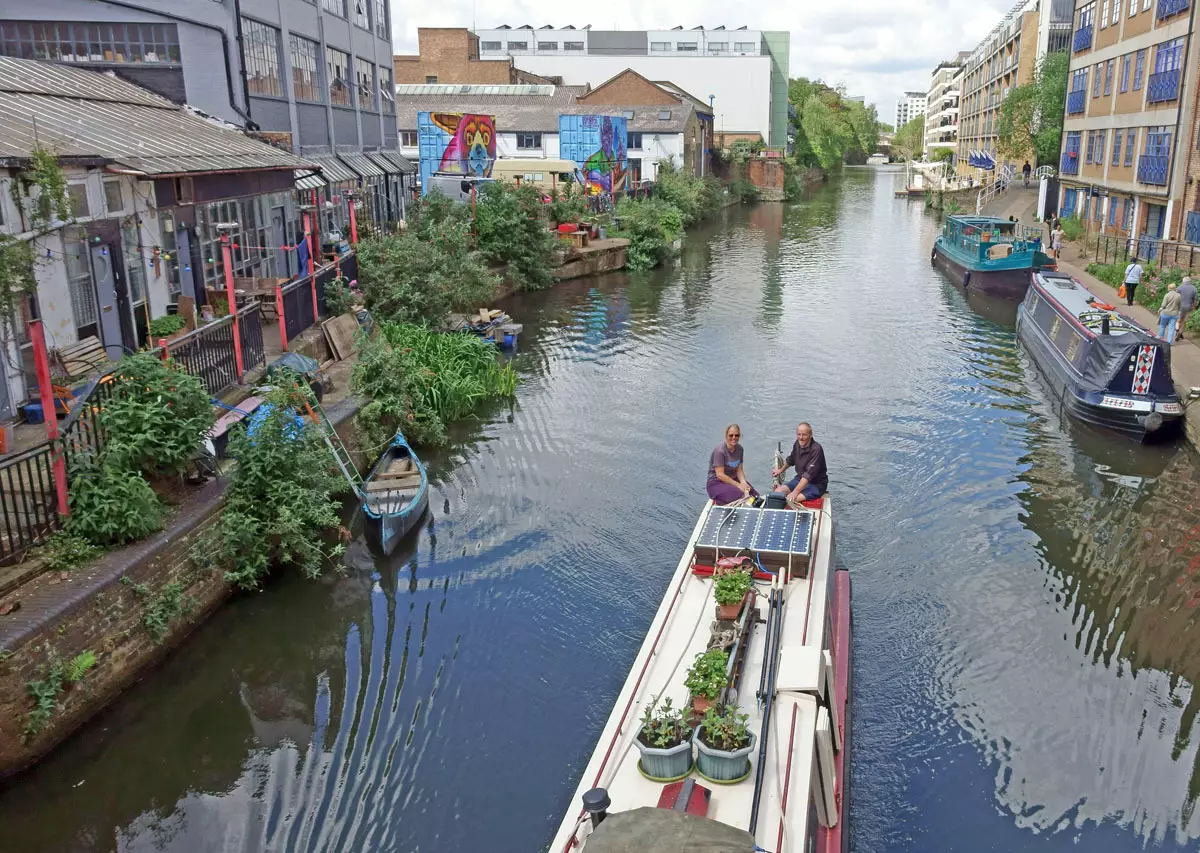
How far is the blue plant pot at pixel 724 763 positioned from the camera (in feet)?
21.5

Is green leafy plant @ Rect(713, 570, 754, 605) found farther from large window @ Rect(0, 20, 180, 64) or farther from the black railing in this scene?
large window @ Rect(0, 20, 180, 64)

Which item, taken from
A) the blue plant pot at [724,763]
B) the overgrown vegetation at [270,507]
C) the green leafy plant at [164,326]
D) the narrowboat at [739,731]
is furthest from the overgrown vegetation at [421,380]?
the blue plant pot at [724,763]

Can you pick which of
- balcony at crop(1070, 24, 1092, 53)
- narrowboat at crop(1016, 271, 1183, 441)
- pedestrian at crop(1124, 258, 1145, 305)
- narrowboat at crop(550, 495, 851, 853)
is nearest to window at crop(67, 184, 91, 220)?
narrowboat at crop(550, 495, 851, 853)

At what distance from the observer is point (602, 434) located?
1834 cm

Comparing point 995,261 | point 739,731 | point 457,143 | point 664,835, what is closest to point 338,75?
point 457,143

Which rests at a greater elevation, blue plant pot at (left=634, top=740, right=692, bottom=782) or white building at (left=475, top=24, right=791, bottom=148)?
white building at (left=475, top=24, right=791, bottom=148)

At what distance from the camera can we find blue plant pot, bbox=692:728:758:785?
6551mm

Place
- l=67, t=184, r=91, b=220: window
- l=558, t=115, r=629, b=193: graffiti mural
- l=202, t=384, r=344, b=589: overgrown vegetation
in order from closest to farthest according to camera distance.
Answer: l=202, t=384, r=344, b=589: overgrown vegetation, l=67, t=184, r=91, b=220: window, l=558, t=115, r=629, b=193: graffiti mural

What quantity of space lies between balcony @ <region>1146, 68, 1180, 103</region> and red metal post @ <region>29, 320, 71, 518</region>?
3350 cm

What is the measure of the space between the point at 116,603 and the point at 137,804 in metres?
2.04

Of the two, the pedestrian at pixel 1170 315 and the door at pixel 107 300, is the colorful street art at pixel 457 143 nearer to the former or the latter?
the door at pixel 107 300

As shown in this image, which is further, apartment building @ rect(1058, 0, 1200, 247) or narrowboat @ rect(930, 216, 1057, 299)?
narrowboat @ rect(930, 216, 1057, 299)

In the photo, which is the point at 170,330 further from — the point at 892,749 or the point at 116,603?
the point at 892,749

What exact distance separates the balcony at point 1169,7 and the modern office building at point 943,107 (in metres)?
105
